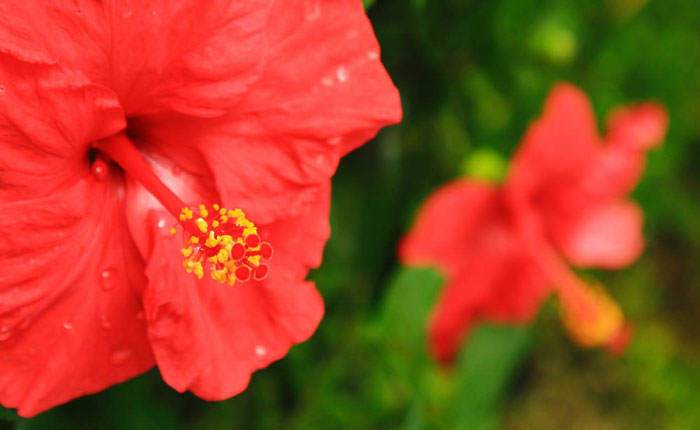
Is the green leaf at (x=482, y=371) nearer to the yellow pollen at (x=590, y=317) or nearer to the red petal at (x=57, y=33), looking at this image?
the yellow pollen at (x=590, y=317)

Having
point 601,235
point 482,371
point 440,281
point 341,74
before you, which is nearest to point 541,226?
point 601,235

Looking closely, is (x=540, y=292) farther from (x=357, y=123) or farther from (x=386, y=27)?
(x=357, y=123)

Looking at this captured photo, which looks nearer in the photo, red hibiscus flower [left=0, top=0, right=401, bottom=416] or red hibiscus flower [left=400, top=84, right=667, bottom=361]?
red hibiscus flower [left=0, top=0, right=401, bottom=416]

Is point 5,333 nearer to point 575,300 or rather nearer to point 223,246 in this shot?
point 223,246

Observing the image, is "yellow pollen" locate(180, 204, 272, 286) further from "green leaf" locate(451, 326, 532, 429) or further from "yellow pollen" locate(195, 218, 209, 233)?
"green leaf" locate(451, 326, 532, 429)

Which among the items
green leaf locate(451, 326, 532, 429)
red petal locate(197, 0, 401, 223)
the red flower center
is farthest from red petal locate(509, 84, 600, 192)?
the red flower center

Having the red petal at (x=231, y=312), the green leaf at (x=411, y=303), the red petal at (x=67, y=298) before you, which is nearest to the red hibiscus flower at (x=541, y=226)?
the green leaf at (x=411, y=303)

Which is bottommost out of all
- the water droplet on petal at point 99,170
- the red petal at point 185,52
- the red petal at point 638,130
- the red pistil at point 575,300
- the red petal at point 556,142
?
the red pistil at point 575,300
